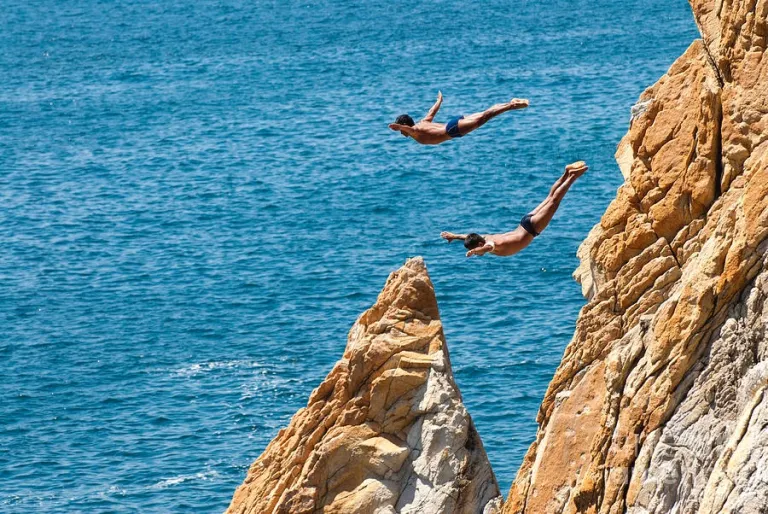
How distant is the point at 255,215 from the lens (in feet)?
328

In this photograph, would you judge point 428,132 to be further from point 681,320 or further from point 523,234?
point 681,320

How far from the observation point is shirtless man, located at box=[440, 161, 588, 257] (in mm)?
30344

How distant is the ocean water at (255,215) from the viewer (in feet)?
218

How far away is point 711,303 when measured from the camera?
24.0 m

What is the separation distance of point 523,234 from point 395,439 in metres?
6.19

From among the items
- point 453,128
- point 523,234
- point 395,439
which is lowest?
point 395,439

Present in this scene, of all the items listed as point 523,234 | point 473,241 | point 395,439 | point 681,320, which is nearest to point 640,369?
point 681,320

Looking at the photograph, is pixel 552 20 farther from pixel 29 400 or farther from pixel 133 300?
pixel 29 400

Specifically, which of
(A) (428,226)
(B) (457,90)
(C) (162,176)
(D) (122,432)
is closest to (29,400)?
(D) (122,432)

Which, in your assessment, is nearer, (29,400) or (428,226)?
(29,400)

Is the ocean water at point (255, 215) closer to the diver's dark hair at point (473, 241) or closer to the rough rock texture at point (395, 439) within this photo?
the rough rock texture at point (395, 439)

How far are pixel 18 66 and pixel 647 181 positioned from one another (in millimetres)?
138532

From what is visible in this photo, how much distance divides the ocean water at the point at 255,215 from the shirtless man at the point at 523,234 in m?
27.5

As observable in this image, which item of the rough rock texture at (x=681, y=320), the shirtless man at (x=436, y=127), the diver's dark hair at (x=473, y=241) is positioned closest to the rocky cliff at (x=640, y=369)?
the rough rock texture at (x=681, y=320)
